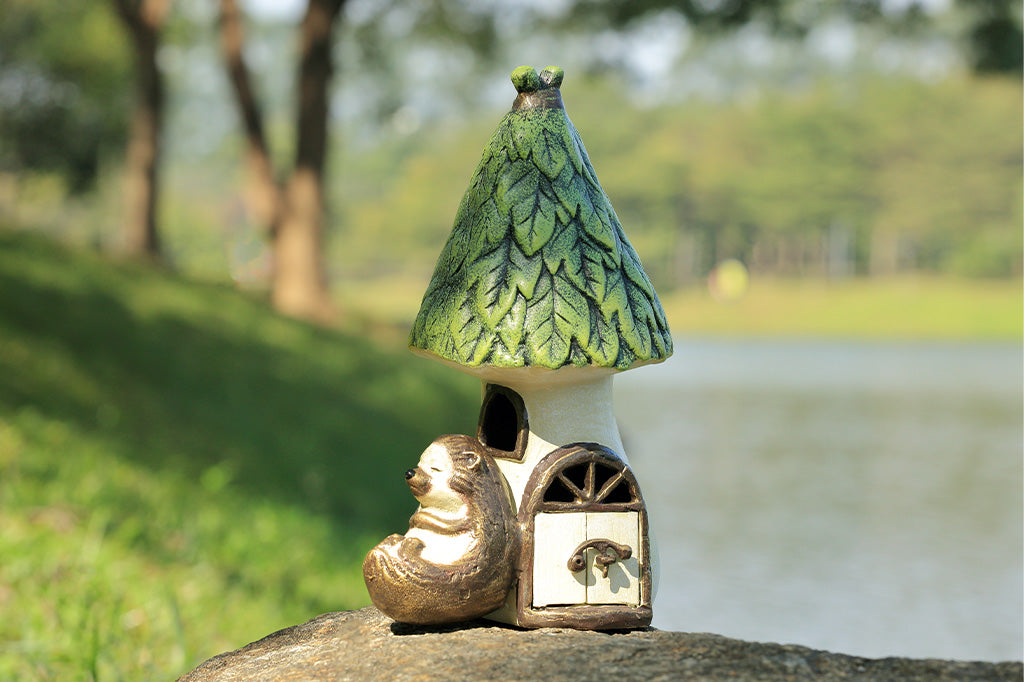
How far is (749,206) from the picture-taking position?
171ft

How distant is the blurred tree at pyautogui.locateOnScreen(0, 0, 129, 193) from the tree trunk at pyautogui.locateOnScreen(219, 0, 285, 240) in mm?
7689

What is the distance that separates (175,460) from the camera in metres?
6.16

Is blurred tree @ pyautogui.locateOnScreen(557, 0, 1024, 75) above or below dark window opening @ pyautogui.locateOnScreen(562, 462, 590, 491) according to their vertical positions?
above

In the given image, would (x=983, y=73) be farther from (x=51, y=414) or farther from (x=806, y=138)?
(x=806, y=138)

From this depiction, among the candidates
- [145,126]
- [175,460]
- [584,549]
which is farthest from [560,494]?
[145,126]

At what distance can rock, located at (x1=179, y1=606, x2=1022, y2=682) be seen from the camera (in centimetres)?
209

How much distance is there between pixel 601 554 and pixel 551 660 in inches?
12.7

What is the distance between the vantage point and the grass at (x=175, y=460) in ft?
13.1

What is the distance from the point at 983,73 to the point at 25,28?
2034cm

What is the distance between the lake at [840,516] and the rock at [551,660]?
106cm

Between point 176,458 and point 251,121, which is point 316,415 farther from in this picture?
point 251,121

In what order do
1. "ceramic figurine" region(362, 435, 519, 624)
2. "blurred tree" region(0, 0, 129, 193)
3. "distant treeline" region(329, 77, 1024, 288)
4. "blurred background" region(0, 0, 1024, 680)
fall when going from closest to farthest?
"ceramic figurine" region(362, 435, 519, 624) < "blurred background" region(0, 0, 1024, 680) < "blurred tree" region(0, 0, 129, 193) < "distant treeline" region(329, 77, 1024, 288)

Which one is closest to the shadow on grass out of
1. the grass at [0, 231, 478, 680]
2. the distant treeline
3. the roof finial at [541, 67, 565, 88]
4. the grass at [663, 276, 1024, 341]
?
the grass at [0, 231, 478, 680]

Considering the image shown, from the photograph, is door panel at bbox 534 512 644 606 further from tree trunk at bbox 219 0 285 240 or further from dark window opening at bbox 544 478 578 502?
tree trunk at bbox 219 0 285 240
